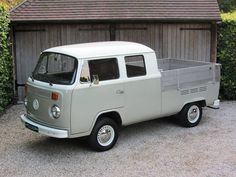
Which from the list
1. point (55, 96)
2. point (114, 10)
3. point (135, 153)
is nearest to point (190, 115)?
point (135, 153)

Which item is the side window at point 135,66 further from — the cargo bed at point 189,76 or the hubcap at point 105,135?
the hubcap at point 105,135

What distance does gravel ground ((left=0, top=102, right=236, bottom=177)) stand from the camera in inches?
296

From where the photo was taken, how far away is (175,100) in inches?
373

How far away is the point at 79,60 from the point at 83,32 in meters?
4.40

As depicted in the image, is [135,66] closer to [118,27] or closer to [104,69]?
[104,69]

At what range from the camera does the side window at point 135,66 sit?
871cm

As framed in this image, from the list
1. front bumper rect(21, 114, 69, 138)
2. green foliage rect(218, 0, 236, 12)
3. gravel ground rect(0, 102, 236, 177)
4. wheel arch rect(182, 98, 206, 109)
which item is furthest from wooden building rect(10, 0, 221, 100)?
green foliage rect(218, 0, 236, 12)

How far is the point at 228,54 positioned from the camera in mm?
12312

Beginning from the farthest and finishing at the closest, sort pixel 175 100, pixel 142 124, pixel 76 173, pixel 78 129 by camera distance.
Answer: pixel 142 124 < pixel 175 100 < pixel 78 129 < pixel 76 173

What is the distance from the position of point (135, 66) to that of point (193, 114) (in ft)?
7.06

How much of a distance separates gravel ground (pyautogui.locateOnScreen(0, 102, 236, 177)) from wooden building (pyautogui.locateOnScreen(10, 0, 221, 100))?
2.82 m

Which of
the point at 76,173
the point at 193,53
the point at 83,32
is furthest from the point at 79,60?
the point at 193,53

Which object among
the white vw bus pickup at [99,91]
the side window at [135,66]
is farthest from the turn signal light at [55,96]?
the side window at [135,66]

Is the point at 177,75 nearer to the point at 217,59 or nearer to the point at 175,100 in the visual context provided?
the point at 175,100
